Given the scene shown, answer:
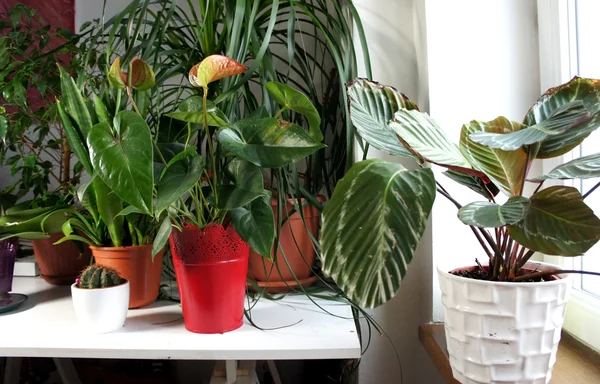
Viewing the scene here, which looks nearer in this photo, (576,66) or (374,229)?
(374,229)

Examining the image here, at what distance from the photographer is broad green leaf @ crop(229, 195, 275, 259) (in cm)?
69

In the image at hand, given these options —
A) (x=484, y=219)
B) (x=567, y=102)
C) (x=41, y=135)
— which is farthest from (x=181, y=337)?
(x=41, y=135)

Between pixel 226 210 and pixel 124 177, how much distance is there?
215mm

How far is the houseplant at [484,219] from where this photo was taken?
1.26ft

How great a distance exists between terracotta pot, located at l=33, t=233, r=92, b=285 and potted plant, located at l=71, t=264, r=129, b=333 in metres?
0.37

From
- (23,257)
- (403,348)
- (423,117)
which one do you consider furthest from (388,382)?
(23,257)

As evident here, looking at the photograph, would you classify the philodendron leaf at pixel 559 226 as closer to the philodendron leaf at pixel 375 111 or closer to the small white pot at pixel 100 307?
the philodendron leaf at pixel 375 111

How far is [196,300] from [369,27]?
69 cm

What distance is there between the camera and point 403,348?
0.95 metres

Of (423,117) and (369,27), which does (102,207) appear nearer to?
(423,117)

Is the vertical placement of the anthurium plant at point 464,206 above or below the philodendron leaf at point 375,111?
below

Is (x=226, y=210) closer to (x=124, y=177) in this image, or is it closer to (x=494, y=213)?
(x=124, y=177)

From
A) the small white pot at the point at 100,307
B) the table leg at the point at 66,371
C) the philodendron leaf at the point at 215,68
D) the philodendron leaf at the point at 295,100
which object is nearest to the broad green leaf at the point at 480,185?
the philodendron leaf at the point at 295,100

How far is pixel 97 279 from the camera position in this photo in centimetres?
76
